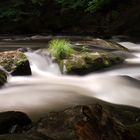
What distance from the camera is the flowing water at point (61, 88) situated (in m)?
6.70

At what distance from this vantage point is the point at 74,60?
921 centimetres

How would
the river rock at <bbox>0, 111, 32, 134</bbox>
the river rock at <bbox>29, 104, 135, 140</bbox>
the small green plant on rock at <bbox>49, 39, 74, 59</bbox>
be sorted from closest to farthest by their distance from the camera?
the river rock at <bbox>29, 104, 135, 140</bbox>, the river rock at <bbox>0, 111, 32, 134</bbox>, the small green plant on rock at <bbox>49, 39, 74, 59</bbox>

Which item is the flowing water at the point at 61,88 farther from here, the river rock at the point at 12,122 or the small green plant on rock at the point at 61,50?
the river rock at the point at 12,122

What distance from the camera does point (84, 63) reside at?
30.1 ft

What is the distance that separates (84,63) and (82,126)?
209 inches

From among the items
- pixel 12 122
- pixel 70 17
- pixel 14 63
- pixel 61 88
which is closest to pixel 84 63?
pixel 61 88

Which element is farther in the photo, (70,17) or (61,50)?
(70,17)

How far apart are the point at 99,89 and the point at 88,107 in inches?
150

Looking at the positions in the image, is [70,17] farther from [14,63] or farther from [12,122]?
[12,122]

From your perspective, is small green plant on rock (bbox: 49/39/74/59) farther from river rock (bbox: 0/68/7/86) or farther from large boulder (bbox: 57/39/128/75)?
river rock (bbox: 0/68/7/86)

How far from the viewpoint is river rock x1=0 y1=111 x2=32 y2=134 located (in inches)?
185

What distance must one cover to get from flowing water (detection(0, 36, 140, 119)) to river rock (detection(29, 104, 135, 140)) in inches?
70.1

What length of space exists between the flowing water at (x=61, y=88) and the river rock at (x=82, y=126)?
Answer: 1782mm

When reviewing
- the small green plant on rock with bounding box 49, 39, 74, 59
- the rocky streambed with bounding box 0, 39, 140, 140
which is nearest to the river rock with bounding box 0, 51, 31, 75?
the small green plant on rock with bounding box 49, 39, 74, 59
